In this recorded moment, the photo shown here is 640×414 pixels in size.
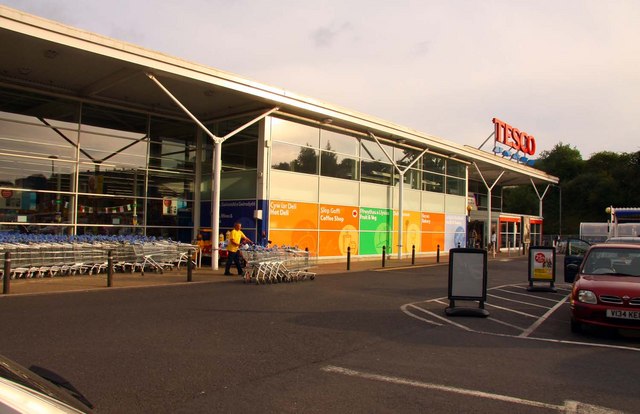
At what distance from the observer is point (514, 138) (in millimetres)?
39438

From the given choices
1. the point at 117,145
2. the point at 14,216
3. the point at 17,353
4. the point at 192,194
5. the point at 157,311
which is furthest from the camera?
the point at 192,194

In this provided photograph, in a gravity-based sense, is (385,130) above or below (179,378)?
above

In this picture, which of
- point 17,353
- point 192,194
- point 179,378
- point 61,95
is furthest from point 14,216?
point 179,378

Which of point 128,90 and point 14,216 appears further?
point 128,90

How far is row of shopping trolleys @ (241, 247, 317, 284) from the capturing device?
14602 millimetres

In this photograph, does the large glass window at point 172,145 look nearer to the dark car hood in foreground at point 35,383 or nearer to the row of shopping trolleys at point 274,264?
the row of shopping trolleys at point 274,264

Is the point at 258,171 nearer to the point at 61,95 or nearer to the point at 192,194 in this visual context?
the point at 192,194

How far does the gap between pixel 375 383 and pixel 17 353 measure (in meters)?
4.54

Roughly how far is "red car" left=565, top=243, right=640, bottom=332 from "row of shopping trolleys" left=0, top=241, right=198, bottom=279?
1035 cm

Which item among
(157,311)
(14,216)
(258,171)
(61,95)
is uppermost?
(61,95)

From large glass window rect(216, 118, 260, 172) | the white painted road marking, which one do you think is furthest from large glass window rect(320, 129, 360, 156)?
the white painted road marking

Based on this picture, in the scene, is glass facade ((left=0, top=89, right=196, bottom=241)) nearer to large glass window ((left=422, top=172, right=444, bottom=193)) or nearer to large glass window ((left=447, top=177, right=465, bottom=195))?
large glass window ((left=422, top=172, right=444, bottom=193))

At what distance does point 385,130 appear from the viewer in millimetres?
24562

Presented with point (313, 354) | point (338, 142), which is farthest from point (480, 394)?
point (338, 142)
